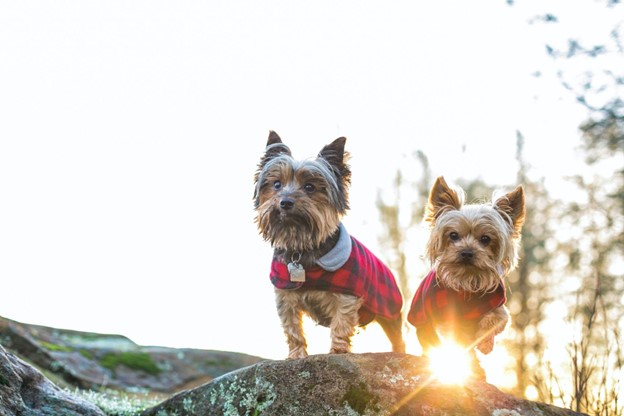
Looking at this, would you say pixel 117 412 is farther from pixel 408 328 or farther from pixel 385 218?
pixel 385 218

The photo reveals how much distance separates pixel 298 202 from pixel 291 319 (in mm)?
1349

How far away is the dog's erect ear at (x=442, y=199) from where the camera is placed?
7652 millimetres

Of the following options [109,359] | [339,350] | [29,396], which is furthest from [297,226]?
[109,359]

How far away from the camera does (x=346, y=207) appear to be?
25.4 feet

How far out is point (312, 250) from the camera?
7297 millimetres

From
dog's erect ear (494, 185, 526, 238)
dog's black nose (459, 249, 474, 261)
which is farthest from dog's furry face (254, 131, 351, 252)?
dog's erect ear (494, 185, 526, 238)

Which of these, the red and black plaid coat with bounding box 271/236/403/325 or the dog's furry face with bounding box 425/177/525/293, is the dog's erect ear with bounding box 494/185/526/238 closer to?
the dog's furry face with bounding box 425/177/525/293

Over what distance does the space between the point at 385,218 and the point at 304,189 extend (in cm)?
1568

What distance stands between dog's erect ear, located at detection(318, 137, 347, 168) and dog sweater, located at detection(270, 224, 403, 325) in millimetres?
800

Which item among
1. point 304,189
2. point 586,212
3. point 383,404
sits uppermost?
point 586,212

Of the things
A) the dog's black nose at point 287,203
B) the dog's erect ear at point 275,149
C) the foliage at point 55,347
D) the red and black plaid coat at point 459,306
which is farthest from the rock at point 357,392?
the foliage at point 55,347

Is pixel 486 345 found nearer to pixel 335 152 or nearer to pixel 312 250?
pixel 312 250

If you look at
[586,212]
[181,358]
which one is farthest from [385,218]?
[181,358]

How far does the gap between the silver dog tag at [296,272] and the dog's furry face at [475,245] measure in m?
1.51
